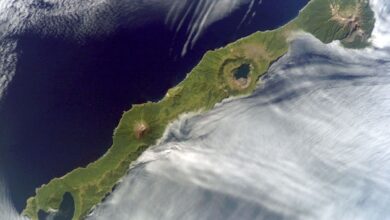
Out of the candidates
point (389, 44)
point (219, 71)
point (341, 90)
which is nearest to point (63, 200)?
point (219, 71)

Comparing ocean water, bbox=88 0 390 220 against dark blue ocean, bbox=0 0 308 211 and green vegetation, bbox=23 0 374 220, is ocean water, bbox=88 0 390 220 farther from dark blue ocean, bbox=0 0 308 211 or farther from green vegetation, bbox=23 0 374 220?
dark blue ocean, bbox=0 0 308 211

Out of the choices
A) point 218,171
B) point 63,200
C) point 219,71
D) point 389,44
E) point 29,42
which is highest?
point 29,42

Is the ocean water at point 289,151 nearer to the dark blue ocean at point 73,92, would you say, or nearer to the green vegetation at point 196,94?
the green vegetation at point 196,94

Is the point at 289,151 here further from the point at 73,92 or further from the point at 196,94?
the point at 73,92

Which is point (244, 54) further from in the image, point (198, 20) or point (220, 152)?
point (220, 152)

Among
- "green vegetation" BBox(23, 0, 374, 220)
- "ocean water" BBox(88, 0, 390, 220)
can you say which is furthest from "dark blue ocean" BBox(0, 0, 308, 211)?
"ocean water" BBox(88, 0, 390, 220)

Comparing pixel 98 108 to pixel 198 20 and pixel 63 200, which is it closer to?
pixel 63 200

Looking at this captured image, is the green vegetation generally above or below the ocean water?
above

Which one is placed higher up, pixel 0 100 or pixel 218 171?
pixel 0 100
